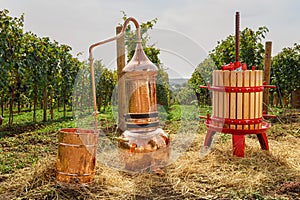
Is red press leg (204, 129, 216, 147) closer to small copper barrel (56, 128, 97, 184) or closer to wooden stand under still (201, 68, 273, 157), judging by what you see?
wooden stand under still (201, 68, 273, 157)

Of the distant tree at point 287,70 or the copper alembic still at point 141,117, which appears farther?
the distant tree at point 287,70

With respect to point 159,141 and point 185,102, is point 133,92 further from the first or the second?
point 185,102

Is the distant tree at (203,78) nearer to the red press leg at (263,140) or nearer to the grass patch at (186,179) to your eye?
the red press leg at (263,140)

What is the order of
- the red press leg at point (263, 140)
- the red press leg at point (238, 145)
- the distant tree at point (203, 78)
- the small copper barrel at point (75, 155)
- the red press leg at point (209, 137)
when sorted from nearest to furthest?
the small copper barrel at point (75, 155), the red press leg at point (238, 145), the red press leg at point (263, 140), the red press leg at point (209, 137), the distant tree at point (203, 78)

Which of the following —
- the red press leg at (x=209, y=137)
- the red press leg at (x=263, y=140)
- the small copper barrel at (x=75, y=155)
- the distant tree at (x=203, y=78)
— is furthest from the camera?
the distant tree at (x=203, y=78)

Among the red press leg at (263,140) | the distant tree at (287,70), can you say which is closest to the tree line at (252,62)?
the distant tree at (287,70)

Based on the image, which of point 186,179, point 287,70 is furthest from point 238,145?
point 287,70

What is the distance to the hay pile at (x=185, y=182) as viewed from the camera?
3.53 m

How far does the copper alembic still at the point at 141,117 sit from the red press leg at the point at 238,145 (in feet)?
4.14

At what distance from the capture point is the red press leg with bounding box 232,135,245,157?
487 centimetres

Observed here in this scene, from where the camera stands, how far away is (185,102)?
6801mm

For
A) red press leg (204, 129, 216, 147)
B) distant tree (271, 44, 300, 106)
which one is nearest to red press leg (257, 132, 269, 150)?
red press leg (204, 129, 216, 147)

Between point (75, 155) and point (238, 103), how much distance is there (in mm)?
2247

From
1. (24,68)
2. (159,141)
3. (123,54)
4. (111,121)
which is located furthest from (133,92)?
(24,68)
